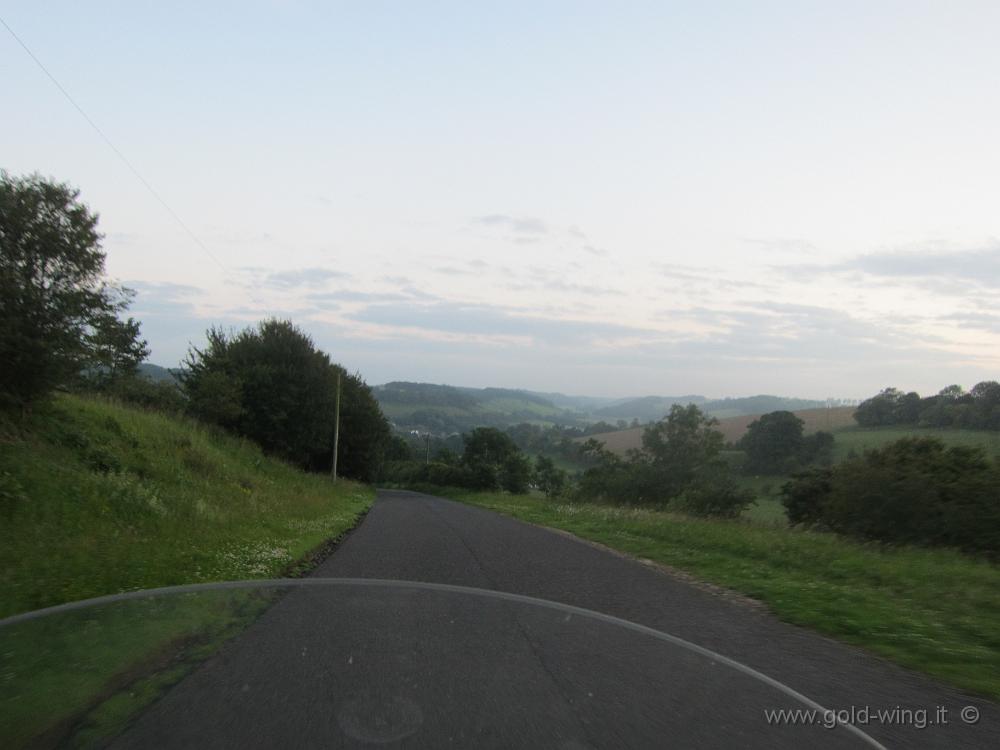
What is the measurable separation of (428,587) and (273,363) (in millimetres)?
35441

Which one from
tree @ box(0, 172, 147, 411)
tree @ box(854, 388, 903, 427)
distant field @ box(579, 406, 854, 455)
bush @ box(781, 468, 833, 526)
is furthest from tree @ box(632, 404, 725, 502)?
tree @ box(0, 172, 147, 411)

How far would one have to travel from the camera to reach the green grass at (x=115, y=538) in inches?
132

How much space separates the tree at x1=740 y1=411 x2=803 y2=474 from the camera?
54.7m

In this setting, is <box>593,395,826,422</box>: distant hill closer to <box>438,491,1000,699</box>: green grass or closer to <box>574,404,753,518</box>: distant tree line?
<box>574,404,753,518</box>: distant tree line

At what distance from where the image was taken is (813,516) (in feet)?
101

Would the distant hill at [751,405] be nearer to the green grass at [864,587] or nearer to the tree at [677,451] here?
the tree at [677,451]

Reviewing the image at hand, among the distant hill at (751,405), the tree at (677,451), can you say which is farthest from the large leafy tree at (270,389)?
the distant hill at (751,405)

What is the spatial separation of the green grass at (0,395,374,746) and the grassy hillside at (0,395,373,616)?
1.2 inches

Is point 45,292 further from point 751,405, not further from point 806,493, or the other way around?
point 751,405

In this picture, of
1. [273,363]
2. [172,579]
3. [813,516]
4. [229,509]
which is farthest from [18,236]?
[813,516]

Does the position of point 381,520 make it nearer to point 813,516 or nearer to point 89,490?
point 89,490

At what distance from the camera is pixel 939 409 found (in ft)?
131

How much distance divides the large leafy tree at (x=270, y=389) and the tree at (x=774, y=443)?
34.9m

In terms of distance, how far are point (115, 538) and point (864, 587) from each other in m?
11.0
